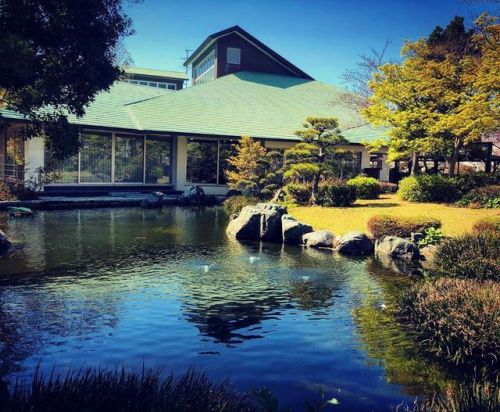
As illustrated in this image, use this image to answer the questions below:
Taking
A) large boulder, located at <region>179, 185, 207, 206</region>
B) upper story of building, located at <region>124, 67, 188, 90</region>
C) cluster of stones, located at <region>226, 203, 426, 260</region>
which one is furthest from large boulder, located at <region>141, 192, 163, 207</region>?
upper story of building, located at <region>124, 67, 188, 90</region>

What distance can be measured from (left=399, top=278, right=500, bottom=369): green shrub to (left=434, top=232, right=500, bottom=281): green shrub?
236 centimetres

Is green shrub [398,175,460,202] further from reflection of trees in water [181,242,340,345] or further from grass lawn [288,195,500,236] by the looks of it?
reflection of trees in water [181,242,340,345]

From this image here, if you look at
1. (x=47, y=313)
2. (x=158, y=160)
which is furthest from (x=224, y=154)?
(x=47, y=313)

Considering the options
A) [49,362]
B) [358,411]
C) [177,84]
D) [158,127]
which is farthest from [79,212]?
[177,84]

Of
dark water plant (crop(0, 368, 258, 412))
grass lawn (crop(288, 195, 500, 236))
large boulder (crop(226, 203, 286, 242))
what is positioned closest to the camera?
dark water plant (crop(0, 368, 258, 412))

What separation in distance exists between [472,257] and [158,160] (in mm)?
22444

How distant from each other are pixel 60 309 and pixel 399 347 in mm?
6001

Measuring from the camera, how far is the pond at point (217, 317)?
6.82 metres

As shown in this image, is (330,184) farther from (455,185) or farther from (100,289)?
(100,289)

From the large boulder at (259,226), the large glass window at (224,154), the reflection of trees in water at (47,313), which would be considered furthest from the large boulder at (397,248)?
the large glass window at (224,154)

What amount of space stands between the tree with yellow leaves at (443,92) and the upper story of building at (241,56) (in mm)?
14571

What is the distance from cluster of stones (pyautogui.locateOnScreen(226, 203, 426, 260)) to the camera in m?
15.8

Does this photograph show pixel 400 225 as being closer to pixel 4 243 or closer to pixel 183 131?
pixel 4 243

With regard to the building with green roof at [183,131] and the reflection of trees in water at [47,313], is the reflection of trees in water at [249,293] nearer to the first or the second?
the reflection of trees in water at [47,313]
